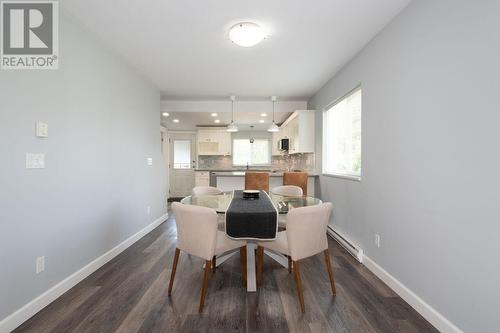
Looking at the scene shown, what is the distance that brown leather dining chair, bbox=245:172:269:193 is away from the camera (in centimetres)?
395

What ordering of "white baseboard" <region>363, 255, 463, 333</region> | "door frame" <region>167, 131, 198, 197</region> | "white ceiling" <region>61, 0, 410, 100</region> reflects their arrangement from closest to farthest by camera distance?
"white baseboard" <region>363, 255, 463, 333</region> → "white ceiling" <region>61, 0, 410, 100</region> → "door frame" <region>167, 131, 198, 197</region>

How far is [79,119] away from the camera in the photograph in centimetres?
233

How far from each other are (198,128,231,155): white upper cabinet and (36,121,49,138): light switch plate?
17.5ft

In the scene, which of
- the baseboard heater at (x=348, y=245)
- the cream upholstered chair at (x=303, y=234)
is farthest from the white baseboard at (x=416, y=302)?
the cream upholstered chair at (x=303, y=234)

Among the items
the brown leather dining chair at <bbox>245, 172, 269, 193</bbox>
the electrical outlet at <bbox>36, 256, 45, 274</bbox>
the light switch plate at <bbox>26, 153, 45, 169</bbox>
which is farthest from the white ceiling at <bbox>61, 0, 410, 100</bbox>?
the electrical outlet at <bbox>36, 256, 45, 274</bbox>

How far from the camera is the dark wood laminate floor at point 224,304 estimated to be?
1693 mm

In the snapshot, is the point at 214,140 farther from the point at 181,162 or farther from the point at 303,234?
the point at 303,234

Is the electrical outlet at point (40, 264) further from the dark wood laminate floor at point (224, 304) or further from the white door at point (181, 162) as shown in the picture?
the white door at point (181, 162)

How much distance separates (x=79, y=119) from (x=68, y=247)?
123 cm

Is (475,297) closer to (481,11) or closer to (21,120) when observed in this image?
(481,11)

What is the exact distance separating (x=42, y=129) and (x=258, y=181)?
281 cm

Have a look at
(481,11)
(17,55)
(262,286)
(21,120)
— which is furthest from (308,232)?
(17,55)

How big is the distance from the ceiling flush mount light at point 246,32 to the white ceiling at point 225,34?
0.06 metres

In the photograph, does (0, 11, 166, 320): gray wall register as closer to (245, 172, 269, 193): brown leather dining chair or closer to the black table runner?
the black table runner
